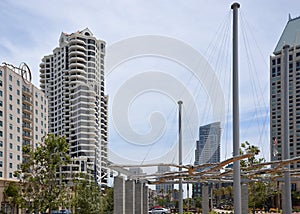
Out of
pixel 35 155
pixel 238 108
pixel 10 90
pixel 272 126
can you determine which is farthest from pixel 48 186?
pixel 10 90

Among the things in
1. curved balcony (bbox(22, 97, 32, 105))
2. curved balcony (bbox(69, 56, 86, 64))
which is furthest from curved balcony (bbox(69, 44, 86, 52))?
curved balcony (bbox(22, 97, 32, 105))

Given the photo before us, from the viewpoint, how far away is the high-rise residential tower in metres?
87.2

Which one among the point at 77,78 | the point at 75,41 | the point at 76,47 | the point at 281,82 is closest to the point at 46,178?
the point at 281,82

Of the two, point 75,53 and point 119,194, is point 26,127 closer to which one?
point 75,53

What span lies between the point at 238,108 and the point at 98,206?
22405 millimetres

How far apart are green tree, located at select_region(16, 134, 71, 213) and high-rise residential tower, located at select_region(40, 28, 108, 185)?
57.7 metres

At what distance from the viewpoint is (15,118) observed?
53.5 m

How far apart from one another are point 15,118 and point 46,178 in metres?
30.3

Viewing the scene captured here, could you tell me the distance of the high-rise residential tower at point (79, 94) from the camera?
87.2 meters

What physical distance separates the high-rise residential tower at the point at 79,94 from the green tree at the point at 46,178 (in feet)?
189

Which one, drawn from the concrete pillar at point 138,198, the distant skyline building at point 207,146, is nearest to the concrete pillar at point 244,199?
the distant skyline building at point 207,146

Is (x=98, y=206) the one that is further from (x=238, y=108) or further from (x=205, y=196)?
(x=238, y=108)

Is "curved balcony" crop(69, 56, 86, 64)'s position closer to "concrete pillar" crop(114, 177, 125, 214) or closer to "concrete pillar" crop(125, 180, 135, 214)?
"concrete pillar" crop(125, 180, 135, 214)

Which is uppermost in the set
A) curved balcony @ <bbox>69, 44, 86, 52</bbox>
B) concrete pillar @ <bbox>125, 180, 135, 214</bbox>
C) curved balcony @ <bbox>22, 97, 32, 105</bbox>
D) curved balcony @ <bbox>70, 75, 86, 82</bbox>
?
curved balcony @ <bbox>69, 44, 86, 52</bbox>
